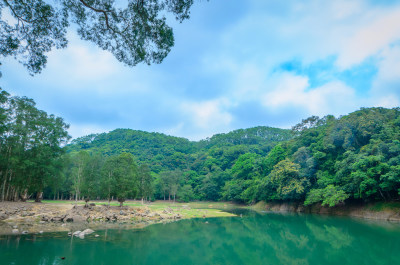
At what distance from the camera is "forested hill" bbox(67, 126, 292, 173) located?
308 ft

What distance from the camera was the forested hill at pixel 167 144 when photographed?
93787 millimetres

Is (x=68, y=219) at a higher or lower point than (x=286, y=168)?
lower

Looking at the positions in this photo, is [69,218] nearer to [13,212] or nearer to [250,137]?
[13,212]

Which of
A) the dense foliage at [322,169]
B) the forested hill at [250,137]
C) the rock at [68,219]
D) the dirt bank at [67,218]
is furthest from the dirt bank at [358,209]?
the forested hill at [250,137]

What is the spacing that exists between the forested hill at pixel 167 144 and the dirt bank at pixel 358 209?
48369 millimetres

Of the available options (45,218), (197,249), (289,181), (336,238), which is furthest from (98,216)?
(289,181)

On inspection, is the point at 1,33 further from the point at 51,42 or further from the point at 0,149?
the point at 0,149

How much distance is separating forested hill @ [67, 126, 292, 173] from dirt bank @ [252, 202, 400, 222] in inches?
1904

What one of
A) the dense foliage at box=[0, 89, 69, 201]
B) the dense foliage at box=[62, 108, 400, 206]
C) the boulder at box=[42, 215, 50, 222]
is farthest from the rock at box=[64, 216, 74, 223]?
the dense foliage at box=[62, 108, 400, 206]

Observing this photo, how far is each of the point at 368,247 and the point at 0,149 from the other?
34.1 m

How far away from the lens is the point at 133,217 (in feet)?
80.0

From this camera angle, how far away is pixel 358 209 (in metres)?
30.9

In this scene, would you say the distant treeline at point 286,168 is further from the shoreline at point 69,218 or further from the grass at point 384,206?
the shoreline at point 69,218

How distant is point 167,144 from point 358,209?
89876mm
